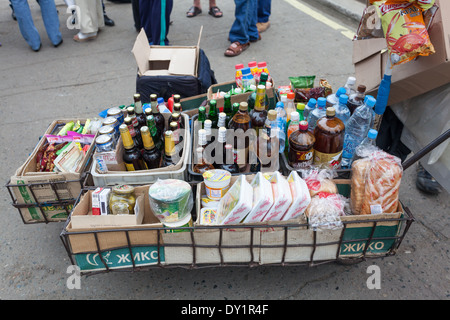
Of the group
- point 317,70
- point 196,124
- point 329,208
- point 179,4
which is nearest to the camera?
point 329,208

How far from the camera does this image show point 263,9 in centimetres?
577

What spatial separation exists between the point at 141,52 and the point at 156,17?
1756mm

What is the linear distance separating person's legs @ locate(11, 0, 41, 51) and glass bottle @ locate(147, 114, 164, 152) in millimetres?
4072

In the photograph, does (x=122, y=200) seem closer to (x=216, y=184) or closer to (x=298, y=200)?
(x=216, y=184)

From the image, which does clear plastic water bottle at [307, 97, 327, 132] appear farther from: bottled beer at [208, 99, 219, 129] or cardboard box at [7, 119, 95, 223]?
cardboard box at [7, 119, 95, 223]

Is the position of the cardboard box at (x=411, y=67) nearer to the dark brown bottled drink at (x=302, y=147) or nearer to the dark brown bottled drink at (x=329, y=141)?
the dark brown bottled drink at (x=329, y=141)

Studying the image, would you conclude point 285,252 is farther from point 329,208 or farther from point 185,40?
point 185,40

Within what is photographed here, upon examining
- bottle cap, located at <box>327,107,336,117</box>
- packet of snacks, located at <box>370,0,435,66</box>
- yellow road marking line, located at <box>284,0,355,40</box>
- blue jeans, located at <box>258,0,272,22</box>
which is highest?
packet of snacks, located at <box>370,0,435,66</box>

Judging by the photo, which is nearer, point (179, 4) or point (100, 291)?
point (100, 291)

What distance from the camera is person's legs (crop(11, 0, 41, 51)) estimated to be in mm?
4961

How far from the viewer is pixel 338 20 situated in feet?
20.6

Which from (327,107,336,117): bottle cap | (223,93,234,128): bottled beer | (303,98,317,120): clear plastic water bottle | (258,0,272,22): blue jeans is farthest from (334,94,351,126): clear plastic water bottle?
(258,0,272,22): blue jeans

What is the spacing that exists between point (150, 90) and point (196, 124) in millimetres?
809
